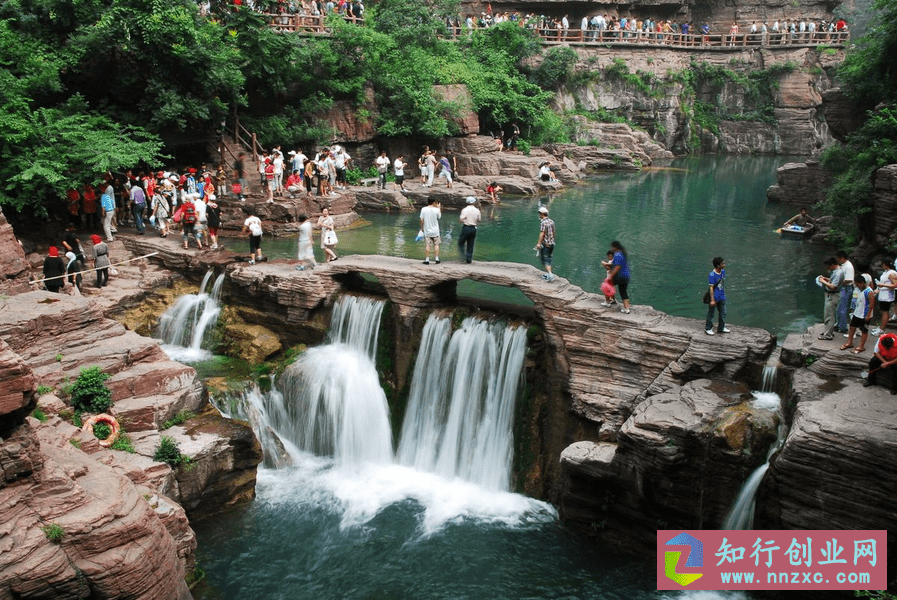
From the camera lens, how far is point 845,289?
1272 cm

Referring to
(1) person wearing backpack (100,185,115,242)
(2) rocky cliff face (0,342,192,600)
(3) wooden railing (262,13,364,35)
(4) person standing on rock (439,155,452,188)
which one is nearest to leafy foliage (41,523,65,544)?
(2) rocky cliff face (0,342,192,600)

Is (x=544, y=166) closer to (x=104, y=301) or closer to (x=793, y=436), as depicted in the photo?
(x=104, y=301)

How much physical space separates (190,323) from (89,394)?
17.4 ft

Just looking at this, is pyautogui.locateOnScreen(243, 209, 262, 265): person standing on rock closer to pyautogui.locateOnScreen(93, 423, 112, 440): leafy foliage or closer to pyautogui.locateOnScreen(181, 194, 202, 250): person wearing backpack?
pyautogui.locateOnScreen(181, 194, 202, 250): person wearing backpack

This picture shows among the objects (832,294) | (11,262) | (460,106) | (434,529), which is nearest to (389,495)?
(434,529)

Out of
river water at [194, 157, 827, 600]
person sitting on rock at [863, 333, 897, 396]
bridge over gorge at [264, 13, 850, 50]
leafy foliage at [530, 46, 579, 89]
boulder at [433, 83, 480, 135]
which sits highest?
bridge over gorge at [264, 13, 850, 50]

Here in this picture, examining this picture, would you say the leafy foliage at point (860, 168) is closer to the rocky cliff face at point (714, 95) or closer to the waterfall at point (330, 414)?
the waterfall at point (330, 414)

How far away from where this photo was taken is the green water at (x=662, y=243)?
19.6 metres

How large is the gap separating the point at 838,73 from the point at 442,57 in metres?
19.1

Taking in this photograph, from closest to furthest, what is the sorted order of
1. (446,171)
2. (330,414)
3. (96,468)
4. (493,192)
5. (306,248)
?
(96,468) < (330,414) < (306,248) < (446,171) < (493,192)

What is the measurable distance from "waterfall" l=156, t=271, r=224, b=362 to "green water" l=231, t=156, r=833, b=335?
3.60 metres

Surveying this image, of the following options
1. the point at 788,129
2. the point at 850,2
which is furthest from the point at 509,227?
the point at 850,2

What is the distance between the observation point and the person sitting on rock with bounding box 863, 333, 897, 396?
10.8 meters

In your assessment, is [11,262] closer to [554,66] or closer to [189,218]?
[189,218]
